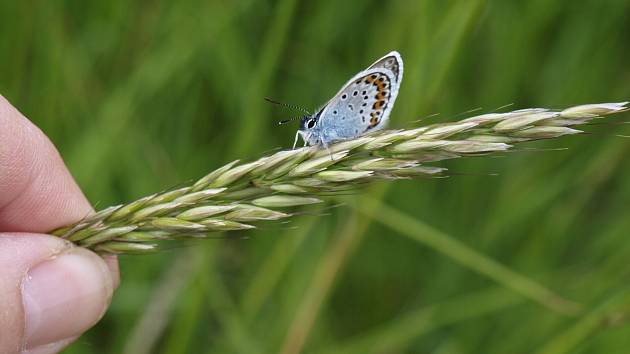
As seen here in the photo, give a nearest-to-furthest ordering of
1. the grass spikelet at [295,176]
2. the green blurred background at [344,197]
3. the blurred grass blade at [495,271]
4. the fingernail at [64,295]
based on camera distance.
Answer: the grass spikelet at [295,176] → the fingernail at [64,295] → the blurred grass blade at [495,271] → the green blurred background at [344,197]

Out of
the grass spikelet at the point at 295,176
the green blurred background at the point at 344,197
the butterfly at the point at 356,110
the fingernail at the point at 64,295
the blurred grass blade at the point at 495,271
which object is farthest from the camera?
the green blurred background at the point at 344,197

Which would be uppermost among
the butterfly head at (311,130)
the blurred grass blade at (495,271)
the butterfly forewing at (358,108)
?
the butterfly forewing at (358,108)

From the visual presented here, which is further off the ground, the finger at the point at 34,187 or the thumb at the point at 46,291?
the finger at the point at 34,187

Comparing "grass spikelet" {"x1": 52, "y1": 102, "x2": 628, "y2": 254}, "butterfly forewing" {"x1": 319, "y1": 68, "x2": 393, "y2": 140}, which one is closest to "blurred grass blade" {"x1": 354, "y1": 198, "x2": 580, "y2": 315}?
"butterfly forewing" {"x1": 319, "y1": 68, "x2": 393, "y2": 140}

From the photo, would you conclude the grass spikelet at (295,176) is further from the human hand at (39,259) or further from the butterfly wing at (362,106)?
the butterfly wing at (362,106)

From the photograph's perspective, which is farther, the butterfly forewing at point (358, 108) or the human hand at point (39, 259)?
the butterfly forewing at point (358, 108)

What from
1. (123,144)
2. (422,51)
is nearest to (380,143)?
(422,51)

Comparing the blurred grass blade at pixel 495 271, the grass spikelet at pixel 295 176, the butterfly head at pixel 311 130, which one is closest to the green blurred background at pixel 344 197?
the blurred grass blade at pixel 495 271

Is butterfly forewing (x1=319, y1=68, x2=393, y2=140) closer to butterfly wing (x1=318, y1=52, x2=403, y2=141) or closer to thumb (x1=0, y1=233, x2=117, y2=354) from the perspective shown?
butterfly wing (x1=318, y1=52, x2=403, y2=141)
